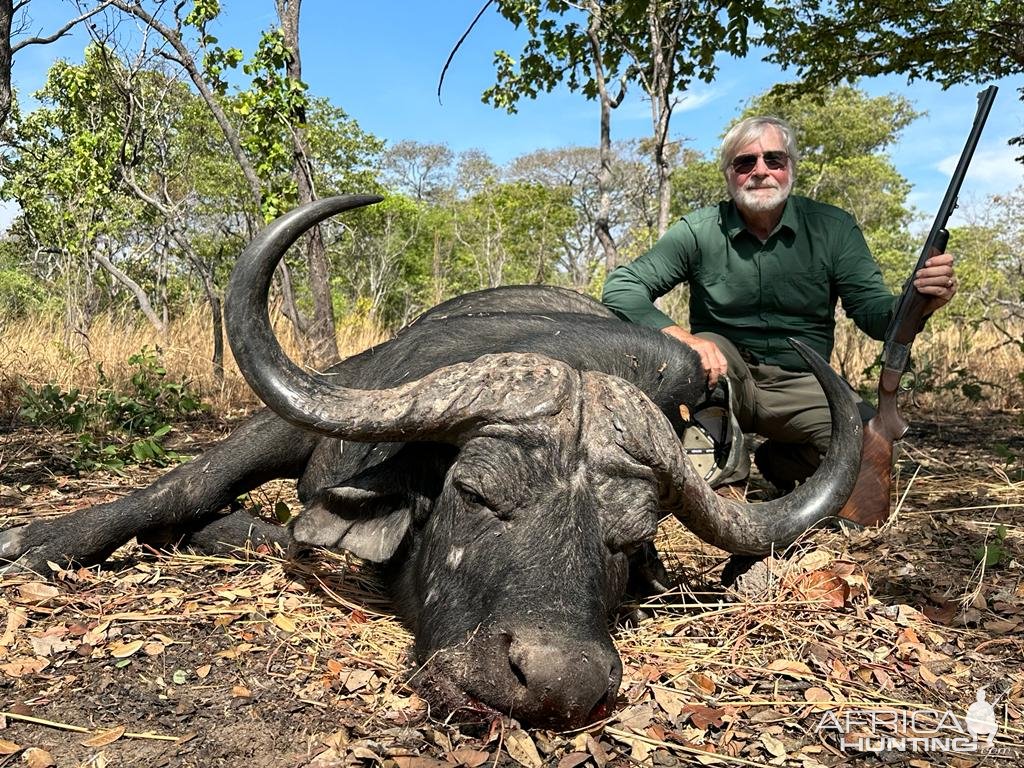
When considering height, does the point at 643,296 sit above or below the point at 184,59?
below

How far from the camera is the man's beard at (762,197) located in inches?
159

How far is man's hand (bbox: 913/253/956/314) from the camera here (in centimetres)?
344

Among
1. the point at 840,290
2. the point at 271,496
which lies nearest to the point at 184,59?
the point at 271,496

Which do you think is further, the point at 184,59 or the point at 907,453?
the point at 184,59

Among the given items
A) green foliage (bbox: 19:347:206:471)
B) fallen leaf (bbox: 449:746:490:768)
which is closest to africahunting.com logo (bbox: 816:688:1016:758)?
fallen leaf (bbox: 449:746:490:768)

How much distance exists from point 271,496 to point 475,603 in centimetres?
250

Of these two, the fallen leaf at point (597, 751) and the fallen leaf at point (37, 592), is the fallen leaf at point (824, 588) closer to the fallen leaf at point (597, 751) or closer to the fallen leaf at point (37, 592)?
the fallen leaf at point (597, 751)

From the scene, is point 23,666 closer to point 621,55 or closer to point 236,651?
point 236,651

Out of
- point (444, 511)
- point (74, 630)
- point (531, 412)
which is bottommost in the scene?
point (74, 630)

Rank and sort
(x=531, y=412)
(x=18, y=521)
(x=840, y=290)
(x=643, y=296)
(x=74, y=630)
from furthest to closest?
(x=840, y=290) → (x=643, y=296) → (x=18, y=521) → (x=74, y=630) → (x=531, y=412)

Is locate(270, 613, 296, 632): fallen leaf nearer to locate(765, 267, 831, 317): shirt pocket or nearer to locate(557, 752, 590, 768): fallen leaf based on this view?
locate(557, 752, 590, 768): fallen leaf

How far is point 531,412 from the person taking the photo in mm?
2219

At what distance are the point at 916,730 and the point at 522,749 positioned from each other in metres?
1.08

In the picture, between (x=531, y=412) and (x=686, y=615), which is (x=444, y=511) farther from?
(x=686, y=615)
